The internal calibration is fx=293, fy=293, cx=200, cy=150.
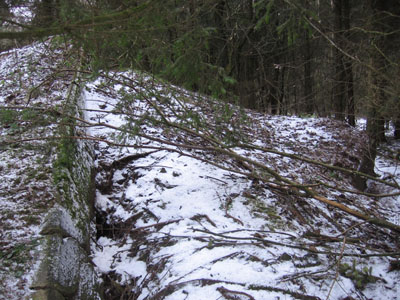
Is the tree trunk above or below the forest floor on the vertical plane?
above

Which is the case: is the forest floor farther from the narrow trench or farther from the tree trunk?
the tree trunk

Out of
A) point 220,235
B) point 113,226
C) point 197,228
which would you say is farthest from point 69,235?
point 220,235

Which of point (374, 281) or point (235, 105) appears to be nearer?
point (374, 281)

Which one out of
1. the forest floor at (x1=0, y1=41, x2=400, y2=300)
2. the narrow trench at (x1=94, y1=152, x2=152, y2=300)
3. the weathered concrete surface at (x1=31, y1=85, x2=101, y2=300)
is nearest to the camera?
the weathered concrete surface at (x1=31, y1=85, x2=101, y2=300)

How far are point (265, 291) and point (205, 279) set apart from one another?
53 centimetres

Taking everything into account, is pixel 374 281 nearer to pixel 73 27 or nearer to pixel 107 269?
pixel 107 269

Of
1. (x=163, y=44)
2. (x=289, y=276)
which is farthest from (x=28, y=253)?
(x=163, y=44)

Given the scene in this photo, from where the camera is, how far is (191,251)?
9.80ft

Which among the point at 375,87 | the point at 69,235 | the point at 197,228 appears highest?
the point at 375,87

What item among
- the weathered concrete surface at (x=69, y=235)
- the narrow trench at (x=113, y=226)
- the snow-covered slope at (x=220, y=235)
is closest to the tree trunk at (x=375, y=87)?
the snow-covered slope at (x=220, y=235)

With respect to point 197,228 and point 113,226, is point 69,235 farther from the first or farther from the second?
point 197,228

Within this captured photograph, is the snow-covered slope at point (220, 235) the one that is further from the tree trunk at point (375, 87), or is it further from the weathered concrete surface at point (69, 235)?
the tree trunk at point (375, 87)

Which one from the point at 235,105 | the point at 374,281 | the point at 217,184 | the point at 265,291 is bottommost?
the point at 374,281

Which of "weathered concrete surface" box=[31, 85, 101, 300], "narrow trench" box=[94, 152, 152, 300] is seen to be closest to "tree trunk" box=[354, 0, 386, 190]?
"narrow trench" box=[94, 152, 152, 300]
